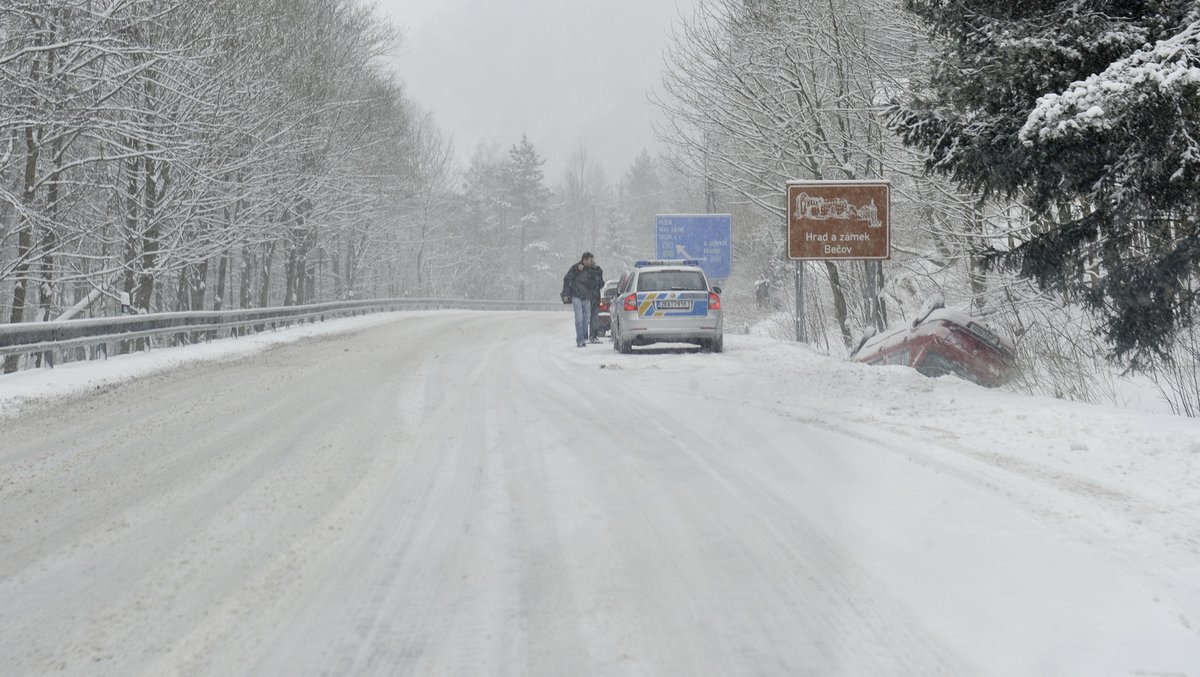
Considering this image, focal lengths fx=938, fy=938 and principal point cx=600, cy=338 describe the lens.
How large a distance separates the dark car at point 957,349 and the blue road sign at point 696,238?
2461cm

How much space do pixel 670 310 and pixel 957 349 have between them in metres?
6.45

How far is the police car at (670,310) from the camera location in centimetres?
1802

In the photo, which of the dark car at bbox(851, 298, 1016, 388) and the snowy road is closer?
the snowy road

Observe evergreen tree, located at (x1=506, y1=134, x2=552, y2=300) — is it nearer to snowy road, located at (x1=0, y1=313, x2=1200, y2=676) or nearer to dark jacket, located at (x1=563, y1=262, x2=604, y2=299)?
dark jacket, located at (x1=563, y1=262, x2=604, y2=299)

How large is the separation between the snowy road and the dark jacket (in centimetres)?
1159

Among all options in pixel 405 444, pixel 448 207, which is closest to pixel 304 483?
pixel 405 444

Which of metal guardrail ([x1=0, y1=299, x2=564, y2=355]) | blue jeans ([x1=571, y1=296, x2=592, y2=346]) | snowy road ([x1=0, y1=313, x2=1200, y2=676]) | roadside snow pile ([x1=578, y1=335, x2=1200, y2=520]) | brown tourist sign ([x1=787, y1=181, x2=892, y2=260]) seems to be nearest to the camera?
snowy road ([x1=0, y1=313, x2=1200, y2=676])

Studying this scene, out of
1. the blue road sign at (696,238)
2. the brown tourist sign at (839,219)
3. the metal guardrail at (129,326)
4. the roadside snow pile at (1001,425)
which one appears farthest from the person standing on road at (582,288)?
the blue road sign at (696,238)

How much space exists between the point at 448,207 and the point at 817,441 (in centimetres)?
6323

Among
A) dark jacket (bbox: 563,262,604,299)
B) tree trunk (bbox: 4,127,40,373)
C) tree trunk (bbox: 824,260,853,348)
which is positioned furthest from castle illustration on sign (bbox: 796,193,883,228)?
tree trunk (bbox: 4,127,40,373)

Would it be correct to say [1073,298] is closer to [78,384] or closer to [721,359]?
[721,359]

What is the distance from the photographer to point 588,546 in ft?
15.5

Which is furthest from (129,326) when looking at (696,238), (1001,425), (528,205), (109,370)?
(528,205)

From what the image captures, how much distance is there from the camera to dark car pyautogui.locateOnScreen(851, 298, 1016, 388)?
40.9ft
